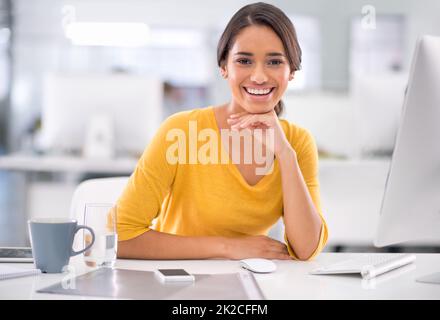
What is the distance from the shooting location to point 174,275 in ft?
3.60

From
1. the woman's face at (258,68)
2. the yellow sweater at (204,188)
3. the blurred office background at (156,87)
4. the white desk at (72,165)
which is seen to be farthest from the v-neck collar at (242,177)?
the white desk at (72,165)

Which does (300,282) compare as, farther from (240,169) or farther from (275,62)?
(275,62)

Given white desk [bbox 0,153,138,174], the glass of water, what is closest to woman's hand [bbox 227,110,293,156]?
the glass of water

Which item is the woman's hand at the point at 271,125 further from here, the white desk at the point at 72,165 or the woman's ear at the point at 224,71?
the white desk at the point at 72,165

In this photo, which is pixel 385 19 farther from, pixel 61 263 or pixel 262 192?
pixel 61 263

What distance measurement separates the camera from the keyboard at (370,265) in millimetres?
1178

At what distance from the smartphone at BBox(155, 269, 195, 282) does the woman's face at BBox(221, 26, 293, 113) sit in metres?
0.54

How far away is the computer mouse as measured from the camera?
1.19 metres

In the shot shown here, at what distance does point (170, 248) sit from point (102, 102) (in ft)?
6.66

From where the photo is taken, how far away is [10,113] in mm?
7551

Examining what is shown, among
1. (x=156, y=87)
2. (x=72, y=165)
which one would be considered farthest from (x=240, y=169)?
(x=72, y=165)

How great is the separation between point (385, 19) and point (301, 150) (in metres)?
5.23

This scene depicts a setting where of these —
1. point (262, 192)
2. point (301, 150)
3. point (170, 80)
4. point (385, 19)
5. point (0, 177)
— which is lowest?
point (0, 177)

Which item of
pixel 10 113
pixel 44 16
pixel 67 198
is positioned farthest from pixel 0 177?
pixel 67 198
